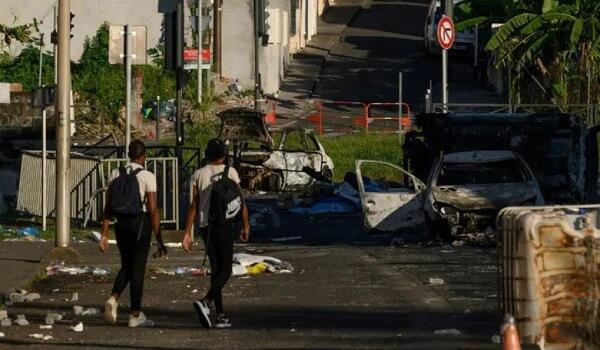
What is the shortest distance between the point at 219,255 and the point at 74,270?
5.53 meters

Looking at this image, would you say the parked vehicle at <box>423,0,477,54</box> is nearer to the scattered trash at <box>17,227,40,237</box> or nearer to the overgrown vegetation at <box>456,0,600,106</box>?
the overgrown vegetation at <box>456,0,600,106</box>

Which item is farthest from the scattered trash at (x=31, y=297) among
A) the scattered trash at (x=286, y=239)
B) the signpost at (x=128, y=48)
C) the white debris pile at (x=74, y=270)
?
the scattered trash at (x=286, y=239)

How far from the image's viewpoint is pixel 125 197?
13242mm

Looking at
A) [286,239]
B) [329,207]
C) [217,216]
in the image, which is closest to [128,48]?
[286,239]

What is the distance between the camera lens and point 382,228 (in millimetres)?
22969

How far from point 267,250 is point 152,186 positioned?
27.1 ft

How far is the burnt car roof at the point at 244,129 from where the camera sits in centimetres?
3291

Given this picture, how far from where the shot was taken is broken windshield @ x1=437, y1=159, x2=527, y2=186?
75.3 ft

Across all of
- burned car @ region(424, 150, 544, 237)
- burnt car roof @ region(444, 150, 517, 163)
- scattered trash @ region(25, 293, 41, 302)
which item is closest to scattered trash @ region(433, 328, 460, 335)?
scattered trash @ region(25, 293, 41, 302)

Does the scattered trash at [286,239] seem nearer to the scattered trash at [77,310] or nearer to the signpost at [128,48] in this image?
the signpost at [128,48]

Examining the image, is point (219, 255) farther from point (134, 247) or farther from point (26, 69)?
point (26, 69)

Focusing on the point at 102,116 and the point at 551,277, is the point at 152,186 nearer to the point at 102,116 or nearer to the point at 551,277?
the point at 551,277

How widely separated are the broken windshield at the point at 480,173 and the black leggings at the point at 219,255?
401 inches

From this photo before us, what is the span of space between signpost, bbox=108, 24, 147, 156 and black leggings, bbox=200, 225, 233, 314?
804cm
